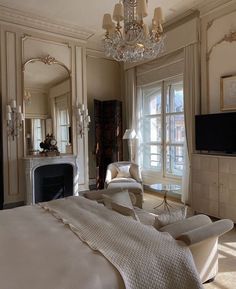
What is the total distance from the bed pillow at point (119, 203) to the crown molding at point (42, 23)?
149 inches

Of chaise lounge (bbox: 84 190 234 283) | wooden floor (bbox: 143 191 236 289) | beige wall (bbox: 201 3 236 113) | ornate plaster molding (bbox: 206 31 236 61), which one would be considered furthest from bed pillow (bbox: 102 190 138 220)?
ornate plaster molding (bbox: 206 31 236 61)

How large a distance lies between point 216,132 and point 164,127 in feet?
5.42

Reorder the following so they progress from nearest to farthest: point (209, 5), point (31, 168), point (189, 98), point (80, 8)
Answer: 1. point (209, 5)
2. point (80, 8)
3. point (189, 98)
4. point (31, 168)

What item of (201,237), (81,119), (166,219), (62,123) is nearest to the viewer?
(201,237)

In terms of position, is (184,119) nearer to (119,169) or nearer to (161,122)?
(161,122)

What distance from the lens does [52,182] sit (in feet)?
16.9

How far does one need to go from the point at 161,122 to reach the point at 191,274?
168 inches

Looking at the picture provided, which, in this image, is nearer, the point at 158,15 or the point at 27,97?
the point at 158,15

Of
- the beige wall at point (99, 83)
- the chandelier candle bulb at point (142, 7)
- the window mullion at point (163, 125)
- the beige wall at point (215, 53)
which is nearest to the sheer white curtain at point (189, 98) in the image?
the beige wall at point (215, 53)

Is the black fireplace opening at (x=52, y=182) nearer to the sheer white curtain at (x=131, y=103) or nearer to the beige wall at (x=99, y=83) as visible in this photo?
the beige wall at (x=99, y=83)

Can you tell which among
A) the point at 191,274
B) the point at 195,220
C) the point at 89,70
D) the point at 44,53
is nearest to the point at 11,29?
the point at 44,53

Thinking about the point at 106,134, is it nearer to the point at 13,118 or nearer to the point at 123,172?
the point at 123,172

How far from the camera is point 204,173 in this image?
13.3ft

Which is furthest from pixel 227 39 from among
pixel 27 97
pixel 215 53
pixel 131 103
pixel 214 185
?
pixel 27 97
